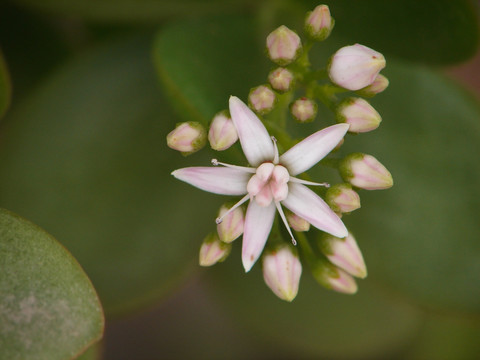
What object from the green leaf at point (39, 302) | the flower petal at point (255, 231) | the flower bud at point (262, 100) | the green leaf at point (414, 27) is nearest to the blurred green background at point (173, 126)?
the green leaf at point (414, 27)

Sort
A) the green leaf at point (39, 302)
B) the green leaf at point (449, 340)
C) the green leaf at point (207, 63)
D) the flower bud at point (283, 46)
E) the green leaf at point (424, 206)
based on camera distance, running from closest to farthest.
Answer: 1. the green leaf at point (39, 302)
2. the flower bud at point (283, 46)
3. the green leaf at point (207, 63)
4. the green leaf at point (424, 206)
5. the green leaf at point (449, 340)

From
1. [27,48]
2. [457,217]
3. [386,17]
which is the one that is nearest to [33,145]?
[27,48]

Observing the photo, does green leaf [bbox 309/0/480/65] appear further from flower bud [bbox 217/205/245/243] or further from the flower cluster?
flower bud [bbox 217/205/245/243]

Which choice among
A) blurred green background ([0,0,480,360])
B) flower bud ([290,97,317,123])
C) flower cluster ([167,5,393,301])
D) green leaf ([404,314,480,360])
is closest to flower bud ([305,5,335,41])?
flower cluster ([167,5,393,301])

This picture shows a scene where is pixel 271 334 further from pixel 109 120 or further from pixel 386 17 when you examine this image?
pixel 386 17

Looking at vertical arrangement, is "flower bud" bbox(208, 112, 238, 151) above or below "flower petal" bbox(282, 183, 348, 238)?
above

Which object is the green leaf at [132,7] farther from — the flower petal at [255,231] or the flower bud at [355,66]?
the flower petal at [255,231]
